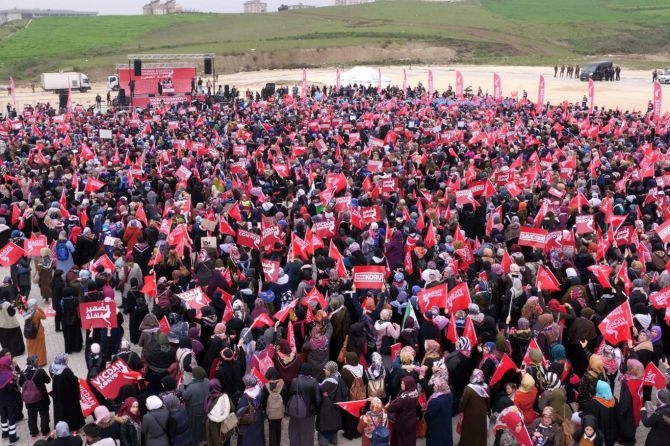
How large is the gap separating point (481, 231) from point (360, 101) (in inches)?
879

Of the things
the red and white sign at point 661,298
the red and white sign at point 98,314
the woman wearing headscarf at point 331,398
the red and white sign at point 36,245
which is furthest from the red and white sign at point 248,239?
the red and white sign at point 661,298

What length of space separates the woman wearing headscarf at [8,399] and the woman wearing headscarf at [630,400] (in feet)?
25.4

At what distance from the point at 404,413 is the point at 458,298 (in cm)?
263

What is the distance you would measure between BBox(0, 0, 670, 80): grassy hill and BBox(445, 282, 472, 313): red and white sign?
7085cm

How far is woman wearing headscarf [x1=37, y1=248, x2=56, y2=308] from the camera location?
507 inches

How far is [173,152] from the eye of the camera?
22.7 m

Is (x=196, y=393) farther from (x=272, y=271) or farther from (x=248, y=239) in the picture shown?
(x=248, y=239)

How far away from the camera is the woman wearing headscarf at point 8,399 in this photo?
8.69 metres

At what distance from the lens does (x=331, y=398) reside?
8.62 metres

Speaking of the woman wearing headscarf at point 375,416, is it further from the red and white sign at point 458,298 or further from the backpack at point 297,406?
the red and white sign at point 458,298

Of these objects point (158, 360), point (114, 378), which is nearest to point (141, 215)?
point (158, 360)

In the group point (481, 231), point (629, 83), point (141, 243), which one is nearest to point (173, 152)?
point (141, 243)

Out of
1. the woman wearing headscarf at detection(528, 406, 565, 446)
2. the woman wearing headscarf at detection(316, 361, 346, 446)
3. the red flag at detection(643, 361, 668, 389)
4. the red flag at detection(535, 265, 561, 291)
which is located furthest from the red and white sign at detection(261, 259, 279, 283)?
the red flag at detection(643, 361, 668, 389)

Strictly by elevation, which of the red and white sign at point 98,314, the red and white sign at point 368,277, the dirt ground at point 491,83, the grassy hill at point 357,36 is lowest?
the red and white sign at point 98,314
